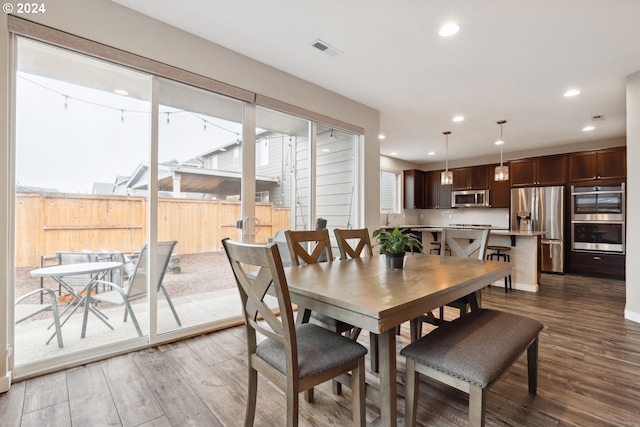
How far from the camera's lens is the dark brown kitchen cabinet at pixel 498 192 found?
6.71 meters

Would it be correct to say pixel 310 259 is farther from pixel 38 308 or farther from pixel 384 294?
pixel 38 308

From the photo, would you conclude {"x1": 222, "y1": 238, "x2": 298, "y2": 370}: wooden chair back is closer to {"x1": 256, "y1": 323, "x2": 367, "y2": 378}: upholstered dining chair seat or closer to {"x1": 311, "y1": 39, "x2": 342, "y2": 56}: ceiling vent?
{"x1": 256, "y1": 323, "x2": 367, "y2": 378}: upholstered dining chair seat

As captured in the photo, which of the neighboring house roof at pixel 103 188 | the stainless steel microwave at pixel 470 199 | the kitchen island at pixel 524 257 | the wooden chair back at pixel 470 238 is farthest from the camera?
the stainless steel microwave at pixel 470 199

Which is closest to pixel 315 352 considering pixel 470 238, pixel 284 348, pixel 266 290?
pixel 284 348

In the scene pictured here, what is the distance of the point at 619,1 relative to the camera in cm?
219

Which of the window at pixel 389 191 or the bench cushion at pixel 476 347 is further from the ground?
the window at pixel 389 191

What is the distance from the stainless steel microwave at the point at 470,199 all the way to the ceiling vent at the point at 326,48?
5647mm

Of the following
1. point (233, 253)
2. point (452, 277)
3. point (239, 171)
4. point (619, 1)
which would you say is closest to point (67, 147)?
point (239, 171)

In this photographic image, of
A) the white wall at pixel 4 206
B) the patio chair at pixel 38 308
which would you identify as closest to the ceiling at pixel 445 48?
the white wall at pixel 4 206

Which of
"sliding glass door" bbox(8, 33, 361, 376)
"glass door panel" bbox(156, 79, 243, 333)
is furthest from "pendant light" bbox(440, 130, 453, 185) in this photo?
"glass door panel" bbox(156, 79, 243, 333)

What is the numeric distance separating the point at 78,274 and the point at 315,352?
205 centimetres

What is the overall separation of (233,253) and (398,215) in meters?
6.93

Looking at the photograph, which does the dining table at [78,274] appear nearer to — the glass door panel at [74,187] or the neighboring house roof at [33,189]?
the glass door panel at [74,187]

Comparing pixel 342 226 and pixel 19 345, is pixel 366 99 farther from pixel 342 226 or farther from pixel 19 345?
pixel 19 345
